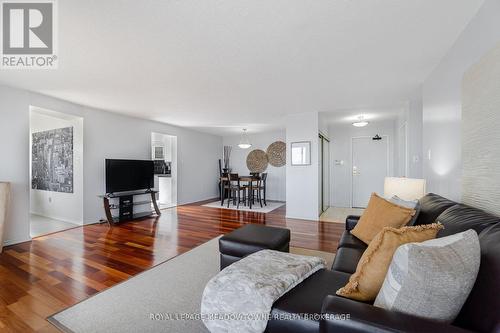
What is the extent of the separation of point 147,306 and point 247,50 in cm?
248

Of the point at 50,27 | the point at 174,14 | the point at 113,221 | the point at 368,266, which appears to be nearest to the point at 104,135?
the point at 113,221

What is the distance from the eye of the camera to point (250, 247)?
6.64 feet

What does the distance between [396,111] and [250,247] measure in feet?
14.8

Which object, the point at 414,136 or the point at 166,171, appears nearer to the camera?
the point at 414,136

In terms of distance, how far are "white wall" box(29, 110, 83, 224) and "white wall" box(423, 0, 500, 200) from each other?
18.2 ft

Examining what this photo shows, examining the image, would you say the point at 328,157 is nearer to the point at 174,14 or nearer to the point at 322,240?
the point at 322,240

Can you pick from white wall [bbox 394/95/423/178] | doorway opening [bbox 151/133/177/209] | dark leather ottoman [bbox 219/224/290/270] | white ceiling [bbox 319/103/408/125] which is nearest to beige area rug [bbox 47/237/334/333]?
dark leather ottoman [bbox 219/224/290/270]

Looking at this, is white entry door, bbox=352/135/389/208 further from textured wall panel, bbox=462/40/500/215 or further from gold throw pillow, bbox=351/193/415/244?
textured wall panel, bbox=462/40/500/215

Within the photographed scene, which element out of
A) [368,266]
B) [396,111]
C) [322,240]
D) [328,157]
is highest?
[396,111]

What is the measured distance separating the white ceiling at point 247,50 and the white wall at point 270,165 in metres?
3.79

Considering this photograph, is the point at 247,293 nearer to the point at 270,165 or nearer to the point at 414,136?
the point at 414,136

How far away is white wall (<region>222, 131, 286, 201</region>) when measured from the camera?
24.9 ft

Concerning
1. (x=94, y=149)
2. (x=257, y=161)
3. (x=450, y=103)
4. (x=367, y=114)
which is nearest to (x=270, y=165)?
(x=257, y=161)

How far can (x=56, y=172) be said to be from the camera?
15.5 feet
